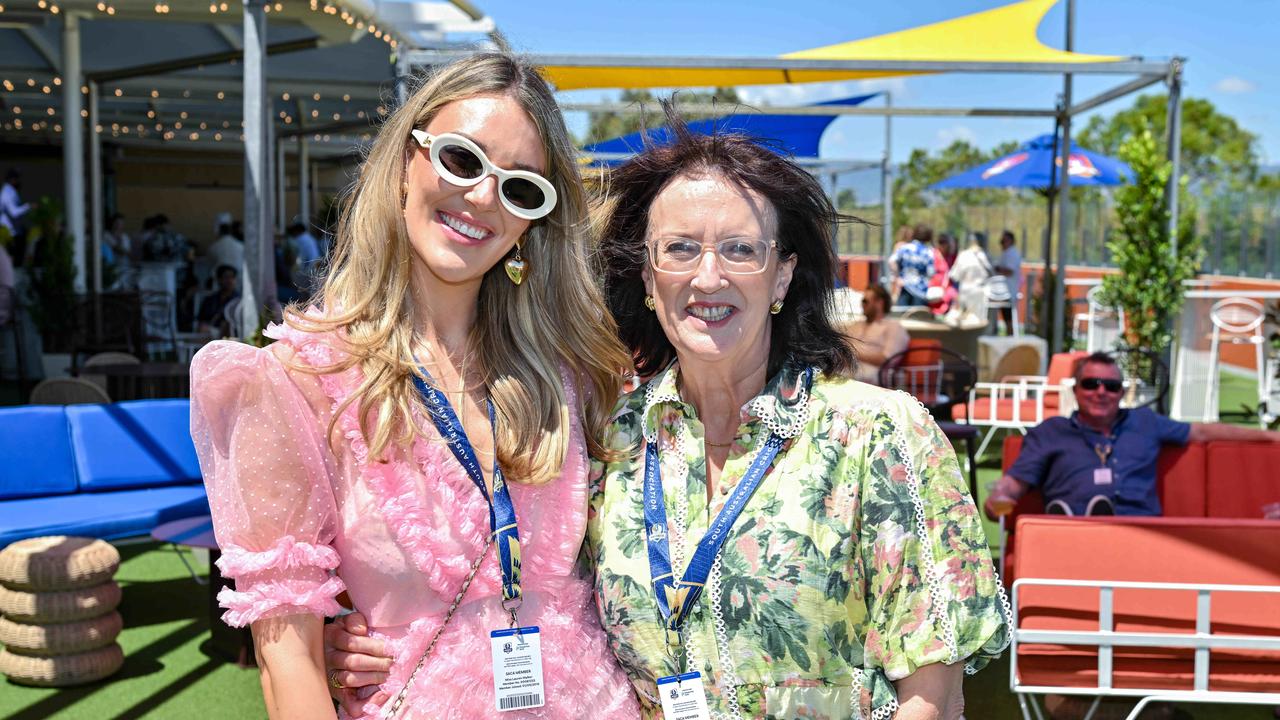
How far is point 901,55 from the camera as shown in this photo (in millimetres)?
7238

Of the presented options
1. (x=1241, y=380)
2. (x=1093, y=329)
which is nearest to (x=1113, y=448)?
(x=1093, y=329)

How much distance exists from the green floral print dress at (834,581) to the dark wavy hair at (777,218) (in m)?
0.23

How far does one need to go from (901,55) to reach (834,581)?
5.93 metres

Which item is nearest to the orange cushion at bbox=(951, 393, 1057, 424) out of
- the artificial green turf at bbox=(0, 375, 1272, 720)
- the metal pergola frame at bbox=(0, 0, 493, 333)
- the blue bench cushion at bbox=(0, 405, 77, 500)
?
the artificial green turf at bbox=(0, 375, 1272, 720)

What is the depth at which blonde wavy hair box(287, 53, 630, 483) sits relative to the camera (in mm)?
1835

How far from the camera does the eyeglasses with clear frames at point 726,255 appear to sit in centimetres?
198

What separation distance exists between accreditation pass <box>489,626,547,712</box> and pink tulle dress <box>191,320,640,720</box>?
19 millimetres

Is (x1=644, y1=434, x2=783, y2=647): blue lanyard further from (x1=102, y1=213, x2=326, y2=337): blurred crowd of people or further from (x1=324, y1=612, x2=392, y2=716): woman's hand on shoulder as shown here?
(x1=102, y1=213, x2=326, y2=337): blurred crowd of people

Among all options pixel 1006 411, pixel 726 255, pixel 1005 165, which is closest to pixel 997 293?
pixel 1005 165

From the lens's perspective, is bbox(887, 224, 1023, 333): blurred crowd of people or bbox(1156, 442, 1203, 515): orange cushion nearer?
bbox(1156, 442, 1203, 515): orange cushion

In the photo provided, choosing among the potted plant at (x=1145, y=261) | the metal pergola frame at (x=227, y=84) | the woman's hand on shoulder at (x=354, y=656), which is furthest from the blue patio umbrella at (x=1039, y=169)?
the woman's hand on shoulder at (x=354, y=656)

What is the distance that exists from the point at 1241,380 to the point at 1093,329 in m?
4.10

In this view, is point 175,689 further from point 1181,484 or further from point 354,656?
point 1181,484

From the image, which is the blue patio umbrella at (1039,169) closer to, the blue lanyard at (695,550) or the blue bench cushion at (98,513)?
the blue bench cushion at (98,513)
